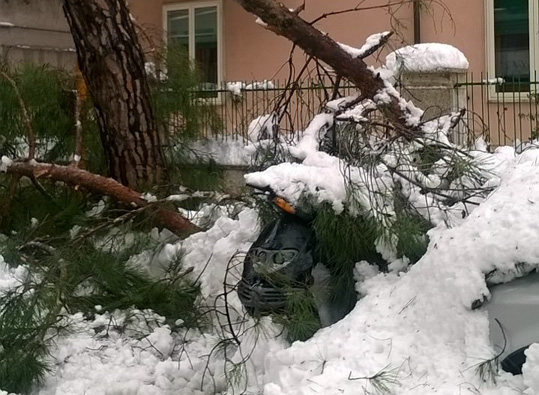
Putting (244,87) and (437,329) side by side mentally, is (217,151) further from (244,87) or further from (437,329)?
(437,329)

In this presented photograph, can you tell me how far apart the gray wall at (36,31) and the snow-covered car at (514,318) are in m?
9.33

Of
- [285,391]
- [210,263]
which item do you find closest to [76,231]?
[210,263]

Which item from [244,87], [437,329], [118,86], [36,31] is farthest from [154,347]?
[36,31]

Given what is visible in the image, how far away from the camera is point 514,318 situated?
3.02 m

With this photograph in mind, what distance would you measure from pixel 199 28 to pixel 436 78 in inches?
235

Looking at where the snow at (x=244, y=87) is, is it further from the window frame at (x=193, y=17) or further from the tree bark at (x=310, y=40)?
the window frame at (x=193, y=17)

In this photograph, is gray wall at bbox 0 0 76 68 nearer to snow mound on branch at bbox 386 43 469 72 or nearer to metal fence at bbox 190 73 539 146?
metal fence at bbox 190 73 539 146

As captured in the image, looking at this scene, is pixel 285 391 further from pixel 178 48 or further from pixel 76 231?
pixel 178 48

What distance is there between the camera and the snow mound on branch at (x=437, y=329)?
120 inches

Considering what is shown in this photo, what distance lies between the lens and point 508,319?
3037 millimetres

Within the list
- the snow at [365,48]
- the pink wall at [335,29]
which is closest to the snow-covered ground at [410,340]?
the snow at [365,48]

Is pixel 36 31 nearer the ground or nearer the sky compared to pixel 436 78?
nearer the sky

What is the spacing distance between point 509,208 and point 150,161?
149 inches

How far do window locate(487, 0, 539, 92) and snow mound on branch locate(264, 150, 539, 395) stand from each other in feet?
24.6
